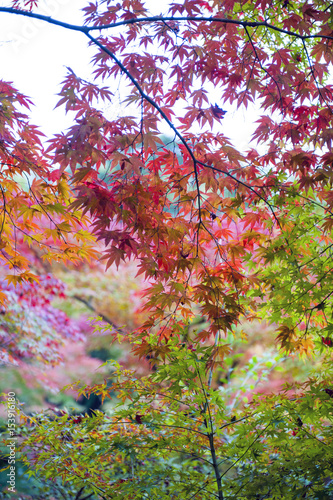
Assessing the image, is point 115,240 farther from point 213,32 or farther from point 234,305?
point 213,32

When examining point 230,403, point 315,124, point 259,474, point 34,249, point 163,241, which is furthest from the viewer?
point 34,249

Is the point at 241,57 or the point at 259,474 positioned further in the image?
the point at 241,57

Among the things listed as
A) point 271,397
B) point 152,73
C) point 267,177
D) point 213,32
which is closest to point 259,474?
point 271,397

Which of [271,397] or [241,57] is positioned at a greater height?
[241,57]

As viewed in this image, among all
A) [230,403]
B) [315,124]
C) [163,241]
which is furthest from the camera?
[230,403]

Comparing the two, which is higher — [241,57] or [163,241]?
[241,57]

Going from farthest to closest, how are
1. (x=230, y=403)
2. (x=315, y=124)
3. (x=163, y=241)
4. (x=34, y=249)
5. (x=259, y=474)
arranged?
(x=34, y=249) → (x=230, y=403) → (x=315, y=124) → (x=163, y=241) → (x=259, y=474)

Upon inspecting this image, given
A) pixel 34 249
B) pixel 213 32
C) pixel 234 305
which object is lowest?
pixel 234 305

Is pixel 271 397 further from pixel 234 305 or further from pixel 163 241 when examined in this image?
pixel 163 241

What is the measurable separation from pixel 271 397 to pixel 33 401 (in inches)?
120

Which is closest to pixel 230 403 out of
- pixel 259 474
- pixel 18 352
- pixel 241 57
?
pixel 18 352

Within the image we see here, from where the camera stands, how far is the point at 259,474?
4.37ft

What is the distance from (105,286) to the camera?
4293mm

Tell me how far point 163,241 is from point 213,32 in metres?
1.20
